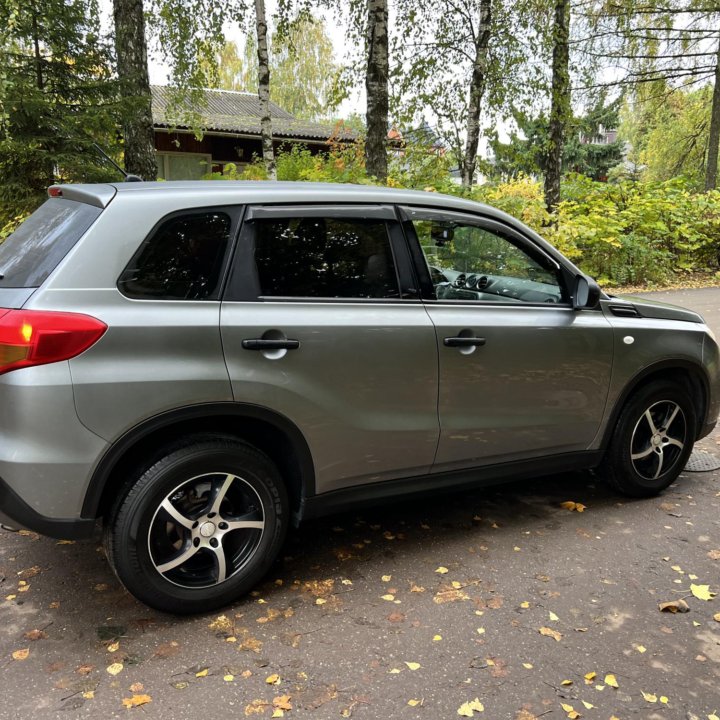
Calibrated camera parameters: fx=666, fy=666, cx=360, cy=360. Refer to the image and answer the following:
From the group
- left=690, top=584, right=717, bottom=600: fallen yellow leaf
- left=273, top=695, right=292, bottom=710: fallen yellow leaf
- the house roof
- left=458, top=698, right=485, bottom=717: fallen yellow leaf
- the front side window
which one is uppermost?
the house roof

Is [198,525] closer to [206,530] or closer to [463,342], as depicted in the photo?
[206,530]

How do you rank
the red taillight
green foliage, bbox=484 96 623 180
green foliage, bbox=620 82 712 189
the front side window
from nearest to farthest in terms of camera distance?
the red taillight → the front side window → green foliage, bbox=484 96 623 180 → green foliage, bbox=620 82 712 189

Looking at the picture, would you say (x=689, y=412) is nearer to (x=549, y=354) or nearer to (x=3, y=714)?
(x=549, y=354)

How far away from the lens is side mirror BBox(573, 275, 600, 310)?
3674mm

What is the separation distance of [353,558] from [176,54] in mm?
12658

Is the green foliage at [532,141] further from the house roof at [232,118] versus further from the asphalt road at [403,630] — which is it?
the asphalt road at [403,630]

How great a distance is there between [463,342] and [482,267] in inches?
22.8

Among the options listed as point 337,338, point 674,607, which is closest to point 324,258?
point 337,338

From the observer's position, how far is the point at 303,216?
9.97 feet

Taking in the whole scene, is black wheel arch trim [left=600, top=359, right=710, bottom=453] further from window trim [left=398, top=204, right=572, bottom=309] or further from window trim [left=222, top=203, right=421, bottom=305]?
window trim [left=222, top=203, right=421, bottom=305]

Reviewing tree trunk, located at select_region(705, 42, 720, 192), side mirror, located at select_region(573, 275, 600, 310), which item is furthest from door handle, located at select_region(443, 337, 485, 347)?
tree trunk, located at select_region(705, 42, 720, 192)

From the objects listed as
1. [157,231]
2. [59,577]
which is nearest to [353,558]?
[59,577]

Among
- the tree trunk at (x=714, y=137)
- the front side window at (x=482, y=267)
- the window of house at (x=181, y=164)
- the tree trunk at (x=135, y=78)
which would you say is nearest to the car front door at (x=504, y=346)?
the front side window at (x=482, y=267)

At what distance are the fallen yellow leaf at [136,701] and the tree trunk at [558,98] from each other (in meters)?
12.7
